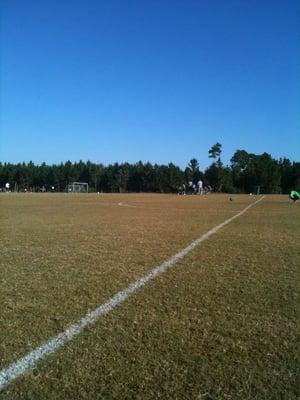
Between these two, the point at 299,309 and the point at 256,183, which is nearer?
the point at 299,309

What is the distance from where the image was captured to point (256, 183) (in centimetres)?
13438

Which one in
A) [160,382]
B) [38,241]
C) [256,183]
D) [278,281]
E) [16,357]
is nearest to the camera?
[160,382]

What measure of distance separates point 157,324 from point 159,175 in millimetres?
140229

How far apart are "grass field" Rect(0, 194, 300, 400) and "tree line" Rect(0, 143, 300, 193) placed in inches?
4841

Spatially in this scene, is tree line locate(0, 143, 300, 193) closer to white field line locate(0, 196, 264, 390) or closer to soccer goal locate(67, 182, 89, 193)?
soccer goal locate(67, 182, 89, 193)

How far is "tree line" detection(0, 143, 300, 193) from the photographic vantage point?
134125mm

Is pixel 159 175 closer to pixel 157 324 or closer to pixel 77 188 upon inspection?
pixel 77 188

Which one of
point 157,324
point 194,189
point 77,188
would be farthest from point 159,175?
point 157,324

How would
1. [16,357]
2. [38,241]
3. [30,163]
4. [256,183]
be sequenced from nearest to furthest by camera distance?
[16,357], [38,241], [256,183], [30,163]

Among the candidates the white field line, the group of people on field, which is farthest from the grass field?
the group of people on field

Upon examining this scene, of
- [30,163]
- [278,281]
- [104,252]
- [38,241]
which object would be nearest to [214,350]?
[278,281]

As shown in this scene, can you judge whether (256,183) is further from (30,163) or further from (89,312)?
(89,312)

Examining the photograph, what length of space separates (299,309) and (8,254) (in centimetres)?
582

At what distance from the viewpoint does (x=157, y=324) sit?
5148 millimetres
